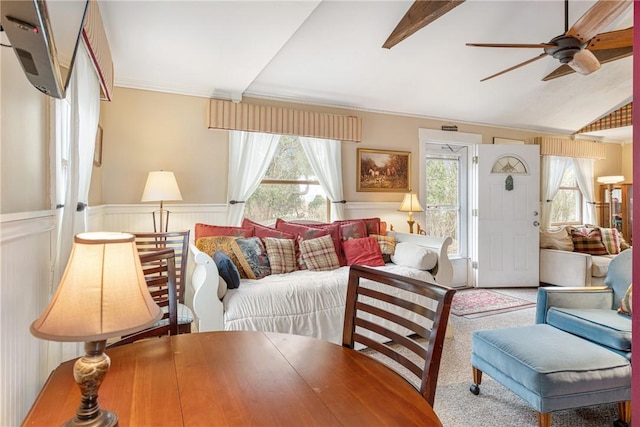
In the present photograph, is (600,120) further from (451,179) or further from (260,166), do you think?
(260,166)

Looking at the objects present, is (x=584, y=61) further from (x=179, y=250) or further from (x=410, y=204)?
(x=179, y=250)

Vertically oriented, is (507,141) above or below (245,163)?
above

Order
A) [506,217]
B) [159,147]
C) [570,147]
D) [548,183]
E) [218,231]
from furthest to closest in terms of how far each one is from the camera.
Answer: [570,147] → [548,183] → [506,217] → [159,147] → [218,231]

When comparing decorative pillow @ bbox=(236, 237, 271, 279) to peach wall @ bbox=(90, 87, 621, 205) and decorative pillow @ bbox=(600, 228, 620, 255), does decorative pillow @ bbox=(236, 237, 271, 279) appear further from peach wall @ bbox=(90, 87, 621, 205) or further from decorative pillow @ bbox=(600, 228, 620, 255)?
decorative pillow @ bbox=(600, 228, 620, 255)

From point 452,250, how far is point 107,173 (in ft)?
14.8

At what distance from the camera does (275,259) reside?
304 cm

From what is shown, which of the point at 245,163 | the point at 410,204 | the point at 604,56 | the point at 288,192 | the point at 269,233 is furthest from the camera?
the point at 410,204

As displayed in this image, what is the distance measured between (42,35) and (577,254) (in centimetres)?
567

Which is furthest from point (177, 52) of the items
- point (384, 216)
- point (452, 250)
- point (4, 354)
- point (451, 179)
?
point (452, 250)

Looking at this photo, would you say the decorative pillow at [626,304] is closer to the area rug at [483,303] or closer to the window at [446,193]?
the area rug at [483,303]

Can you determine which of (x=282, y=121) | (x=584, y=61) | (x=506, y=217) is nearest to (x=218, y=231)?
(x=282, y=121)

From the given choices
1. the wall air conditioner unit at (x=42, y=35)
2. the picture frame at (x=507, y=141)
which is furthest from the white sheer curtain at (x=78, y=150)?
the picture frame at (x=507, y=141)

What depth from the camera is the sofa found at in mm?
4559

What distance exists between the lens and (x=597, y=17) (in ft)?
7.20
